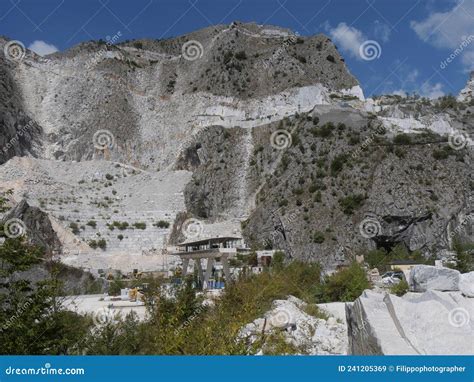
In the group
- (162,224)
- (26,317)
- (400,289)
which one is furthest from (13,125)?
(26,317)

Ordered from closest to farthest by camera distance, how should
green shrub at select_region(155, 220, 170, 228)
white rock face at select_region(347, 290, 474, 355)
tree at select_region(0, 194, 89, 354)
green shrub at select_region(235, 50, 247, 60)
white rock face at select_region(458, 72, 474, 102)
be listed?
white rock face at select_region(347, 290, 474, 355) → tree at select_region(0, 194, 89, 354) → green shrub at select_region(155, 220, 170, 228) → green shrub at select_region(235, 50, 247, 60) → white rock face at select_region(458, 72, 474, 102)

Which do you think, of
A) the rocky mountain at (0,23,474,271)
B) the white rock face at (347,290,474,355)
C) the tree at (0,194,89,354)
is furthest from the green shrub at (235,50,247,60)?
the white rock face at (347,290,474,355)

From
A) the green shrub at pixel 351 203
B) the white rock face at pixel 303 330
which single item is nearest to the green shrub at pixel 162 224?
the green shrub at pixel 351 203

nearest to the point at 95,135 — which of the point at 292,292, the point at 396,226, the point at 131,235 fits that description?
the point at 131,235

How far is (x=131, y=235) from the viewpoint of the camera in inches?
1705

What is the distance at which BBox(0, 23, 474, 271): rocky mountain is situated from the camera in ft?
134

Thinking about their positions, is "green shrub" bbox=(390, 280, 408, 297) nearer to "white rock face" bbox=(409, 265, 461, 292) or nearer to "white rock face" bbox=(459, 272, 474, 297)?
"white rock face" bbox=(409, 265, 461, 292)

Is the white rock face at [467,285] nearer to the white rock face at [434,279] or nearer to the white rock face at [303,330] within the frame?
the white rock face at [434,279]

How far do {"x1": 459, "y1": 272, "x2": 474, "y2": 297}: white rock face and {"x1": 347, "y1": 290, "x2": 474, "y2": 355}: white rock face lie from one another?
152 centimetres

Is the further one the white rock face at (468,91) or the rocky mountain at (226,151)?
the white rock face at (468,91)

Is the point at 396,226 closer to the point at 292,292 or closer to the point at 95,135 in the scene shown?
the point at 292,292

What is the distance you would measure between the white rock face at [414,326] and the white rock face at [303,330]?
54.9 inches

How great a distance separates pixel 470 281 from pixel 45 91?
75.4m

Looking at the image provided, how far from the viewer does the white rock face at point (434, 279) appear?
1120cm
